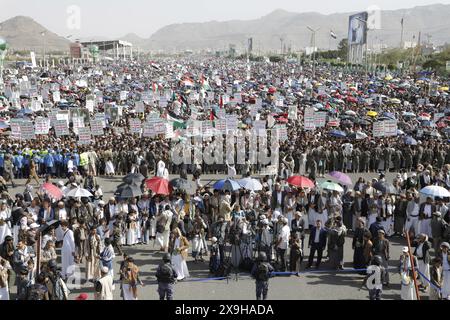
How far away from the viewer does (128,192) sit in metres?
12.5

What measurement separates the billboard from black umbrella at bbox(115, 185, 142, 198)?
65.8 meters

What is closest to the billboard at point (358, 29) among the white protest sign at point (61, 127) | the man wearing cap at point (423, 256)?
the white protest sign at point (61, 127)

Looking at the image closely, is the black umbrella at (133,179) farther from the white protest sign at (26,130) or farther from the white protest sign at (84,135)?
the white protest sign at (26,130)

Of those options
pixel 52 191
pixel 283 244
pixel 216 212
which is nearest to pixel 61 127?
pixel 52 191

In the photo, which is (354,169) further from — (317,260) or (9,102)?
(9,102)

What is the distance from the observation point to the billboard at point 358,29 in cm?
7376

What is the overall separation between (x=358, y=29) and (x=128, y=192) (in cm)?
6872

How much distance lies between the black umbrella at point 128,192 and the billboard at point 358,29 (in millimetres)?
65753

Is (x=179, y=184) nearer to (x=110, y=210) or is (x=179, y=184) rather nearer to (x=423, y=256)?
(x=110, y=210)

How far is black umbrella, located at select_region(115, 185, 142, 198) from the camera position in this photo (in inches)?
489

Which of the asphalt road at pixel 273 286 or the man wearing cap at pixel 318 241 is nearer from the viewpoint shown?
the asphalt road at pixel 273 286

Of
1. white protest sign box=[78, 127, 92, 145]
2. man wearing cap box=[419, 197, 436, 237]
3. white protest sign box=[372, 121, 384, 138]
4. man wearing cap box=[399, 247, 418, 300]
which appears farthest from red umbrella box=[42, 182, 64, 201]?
white protest sign box=[372, 121, 384, 138]
